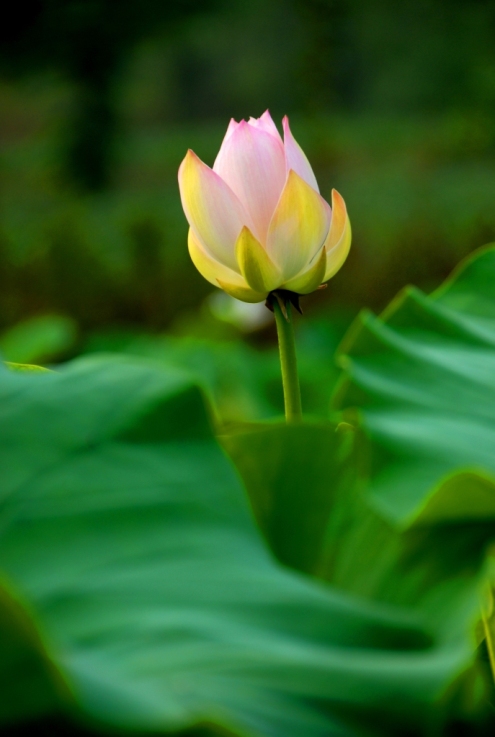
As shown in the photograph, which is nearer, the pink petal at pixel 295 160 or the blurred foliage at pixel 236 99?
the pink petal at pixel 295 160

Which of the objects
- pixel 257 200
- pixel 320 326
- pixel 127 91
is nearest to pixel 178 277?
pixel 320 326

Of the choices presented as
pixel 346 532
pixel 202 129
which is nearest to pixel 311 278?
pixel 346 532

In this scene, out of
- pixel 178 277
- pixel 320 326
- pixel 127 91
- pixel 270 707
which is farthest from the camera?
pixel 127 91

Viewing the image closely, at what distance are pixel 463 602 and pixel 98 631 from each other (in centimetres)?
11

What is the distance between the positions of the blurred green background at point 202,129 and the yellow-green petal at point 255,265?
112 inches

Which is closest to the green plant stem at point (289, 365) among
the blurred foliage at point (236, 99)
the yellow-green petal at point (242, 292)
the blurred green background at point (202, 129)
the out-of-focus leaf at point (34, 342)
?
the yellow-green petal at point (242, 292)

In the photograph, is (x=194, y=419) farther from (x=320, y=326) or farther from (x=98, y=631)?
(x=320, y=326)

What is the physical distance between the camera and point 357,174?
850 cm

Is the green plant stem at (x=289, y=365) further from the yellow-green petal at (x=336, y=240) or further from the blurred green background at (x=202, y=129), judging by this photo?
the blurred green background at (x=202, y=129)

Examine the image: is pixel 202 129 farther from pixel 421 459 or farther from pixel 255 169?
pixel 421 459

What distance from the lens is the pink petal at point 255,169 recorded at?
39cm

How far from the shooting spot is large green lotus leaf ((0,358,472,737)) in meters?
0.19

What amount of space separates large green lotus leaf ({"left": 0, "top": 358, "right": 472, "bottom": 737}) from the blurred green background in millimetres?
2947

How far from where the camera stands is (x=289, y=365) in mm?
399
